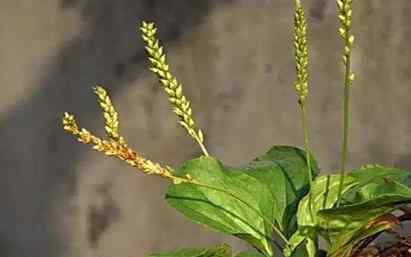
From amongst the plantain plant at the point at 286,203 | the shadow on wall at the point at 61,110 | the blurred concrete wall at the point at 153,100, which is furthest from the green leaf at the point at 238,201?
the shadow on wall at the point at 61,110

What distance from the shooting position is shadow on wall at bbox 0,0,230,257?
6.45 ft

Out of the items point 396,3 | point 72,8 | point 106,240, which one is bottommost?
point 106,240

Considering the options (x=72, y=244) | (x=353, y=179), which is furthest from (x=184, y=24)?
(x=353, y=179)

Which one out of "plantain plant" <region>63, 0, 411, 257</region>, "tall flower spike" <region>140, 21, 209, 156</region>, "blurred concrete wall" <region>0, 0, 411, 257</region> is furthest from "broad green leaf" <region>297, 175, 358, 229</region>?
"blurred concrete wall" <region>0, 0, 411, 257</region>

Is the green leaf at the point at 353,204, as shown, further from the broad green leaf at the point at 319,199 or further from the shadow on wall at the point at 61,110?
the shadow on wall at the point at 61,110

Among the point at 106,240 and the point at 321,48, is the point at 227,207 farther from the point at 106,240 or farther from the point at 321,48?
the point at 106,240

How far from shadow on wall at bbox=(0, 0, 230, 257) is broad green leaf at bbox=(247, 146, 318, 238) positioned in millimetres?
1236

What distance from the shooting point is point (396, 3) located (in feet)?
5.81

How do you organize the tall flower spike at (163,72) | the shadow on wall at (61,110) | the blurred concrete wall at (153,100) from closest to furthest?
the tall flower spike at (163,72), the blurred concrete wall at (153,100), the shadow on wall at (61,110)

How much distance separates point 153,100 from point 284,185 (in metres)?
1.30

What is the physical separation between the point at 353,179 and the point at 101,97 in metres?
0.21

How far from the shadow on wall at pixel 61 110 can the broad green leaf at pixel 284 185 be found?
1236 mm

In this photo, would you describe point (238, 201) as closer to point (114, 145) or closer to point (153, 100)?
point (114, 145)

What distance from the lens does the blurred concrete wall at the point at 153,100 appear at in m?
1.81
